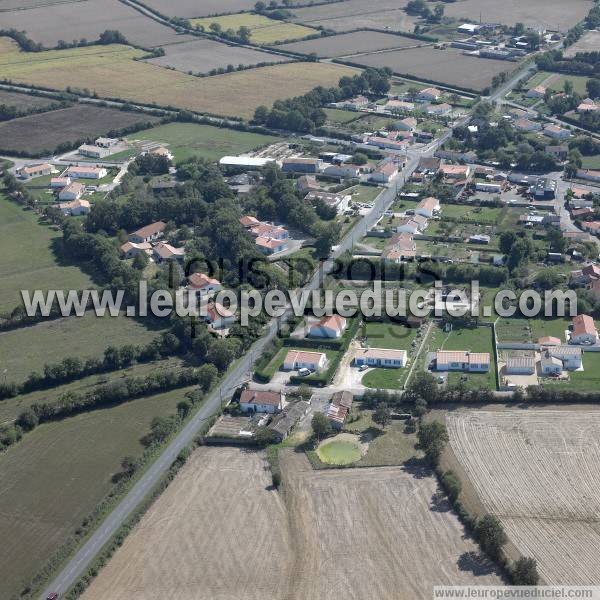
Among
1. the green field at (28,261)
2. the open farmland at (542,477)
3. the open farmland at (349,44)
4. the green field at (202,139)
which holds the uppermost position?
the open farmland at (349,44)

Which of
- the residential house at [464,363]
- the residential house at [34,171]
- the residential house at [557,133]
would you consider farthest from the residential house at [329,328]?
the residential house at [557,133]

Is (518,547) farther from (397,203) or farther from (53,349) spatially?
(397,203)

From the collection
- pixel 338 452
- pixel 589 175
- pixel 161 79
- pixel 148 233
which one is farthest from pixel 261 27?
pixel 338 452

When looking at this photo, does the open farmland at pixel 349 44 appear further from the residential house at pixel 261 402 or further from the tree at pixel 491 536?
the tree at pixel 491 536

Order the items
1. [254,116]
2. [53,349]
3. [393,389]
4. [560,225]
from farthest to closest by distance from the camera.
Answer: [254,116]
[560,225]
[53,349]
[393,389]

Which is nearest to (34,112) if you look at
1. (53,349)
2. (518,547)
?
(53,349)

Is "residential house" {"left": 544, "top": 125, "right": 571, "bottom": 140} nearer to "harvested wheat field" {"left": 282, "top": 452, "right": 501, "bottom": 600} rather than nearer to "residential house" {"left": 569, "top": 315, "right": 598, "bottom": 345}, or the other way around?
"residential house" {"left": 569, "top": 315, "right": 598, "bottom": 345}

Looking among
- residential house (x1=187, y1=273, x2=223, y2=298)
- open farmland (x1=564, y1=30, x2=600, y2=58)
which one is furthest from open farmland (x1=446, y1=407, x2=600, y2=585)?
open farmland (x1=564, y1=30, x2=600, y2=58)
